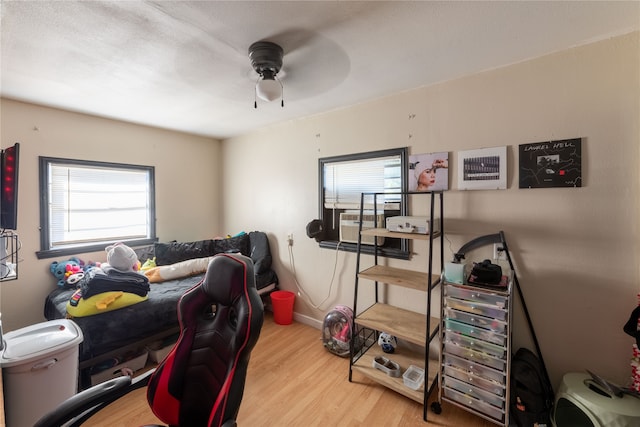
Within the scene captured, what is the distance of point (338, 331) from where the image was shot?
2545mm

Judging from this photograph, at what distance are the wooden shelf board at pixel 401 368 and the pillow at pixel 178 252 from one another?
→ 2271 millimetres

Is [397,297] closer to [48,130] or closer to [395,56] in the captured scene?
[395,56]

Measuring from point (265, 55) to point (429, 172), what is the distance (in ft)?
5.00

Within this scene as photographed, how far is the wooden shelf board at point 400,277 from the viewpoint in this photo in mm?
1950

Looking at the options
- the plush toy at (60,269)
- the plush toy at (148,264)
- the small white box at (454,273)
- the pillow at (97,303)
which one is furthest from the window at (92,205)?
the small white box at (454,273)

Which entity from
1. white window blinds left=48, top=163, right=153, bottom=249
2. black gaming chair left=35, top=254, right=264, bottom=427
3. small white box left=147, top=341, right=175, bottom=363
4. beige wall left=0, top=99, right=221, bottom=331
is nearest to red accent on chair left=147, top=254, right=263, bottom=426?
black gaming chair left=35, top=254, right=264, bottom=427

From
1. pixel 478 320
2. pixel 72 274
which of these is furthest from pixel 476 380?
pixel 72 274

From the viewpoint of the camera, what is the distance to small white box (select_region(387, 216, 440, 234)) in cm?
184

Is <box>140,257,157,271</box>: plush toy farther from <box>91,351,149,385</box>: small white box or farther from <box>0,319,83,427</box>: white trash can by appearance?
<box>0,319,83,427</box>: white trash can

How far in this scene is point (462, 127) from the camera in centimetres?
203

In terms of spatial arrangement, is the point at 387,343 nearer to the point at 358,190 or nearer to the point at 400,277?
the point at 400,277

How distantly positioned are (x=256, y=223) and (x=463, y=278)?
2.67 meters

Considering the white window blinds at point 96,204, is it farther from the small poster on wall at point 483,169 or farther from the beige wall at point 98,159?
the small poster on wall at point 483,169

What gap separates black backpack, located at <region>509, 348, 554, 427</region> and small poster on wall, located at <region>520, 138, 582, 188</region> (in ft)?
3.83
